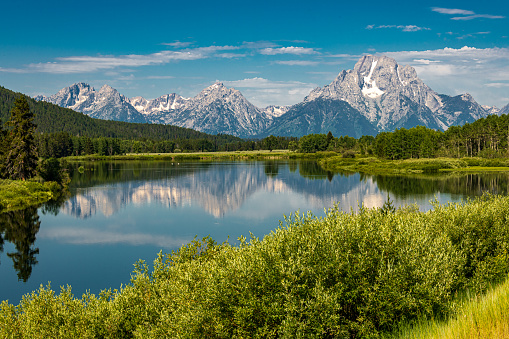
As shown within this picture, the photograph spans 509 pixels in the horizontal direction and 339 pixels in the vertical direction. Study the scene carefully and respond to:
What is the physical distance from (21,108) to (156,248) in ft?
194

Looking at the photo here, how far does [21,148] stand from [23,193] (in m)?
12.0

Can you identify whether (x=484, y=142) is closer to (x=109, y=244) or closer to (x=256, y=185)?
(x=256, y=185)

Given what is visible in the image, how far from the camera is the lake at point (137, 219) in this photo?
35.8 meters

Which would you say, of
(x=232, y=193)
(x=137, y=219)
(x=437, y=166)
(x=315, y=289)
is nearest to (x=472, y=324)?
(x=315, y=289)

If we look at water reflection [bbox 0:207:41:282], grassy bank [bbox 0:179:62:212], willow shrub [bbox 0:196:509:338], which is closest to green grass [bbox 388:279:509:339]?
willow shrub [bbox 0:196:509:338]

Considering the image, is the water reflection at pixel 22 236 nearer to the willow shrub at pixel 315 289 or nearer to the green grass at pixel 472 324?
the willow shrub at pixel 315 289

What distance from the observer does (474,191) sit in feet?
250

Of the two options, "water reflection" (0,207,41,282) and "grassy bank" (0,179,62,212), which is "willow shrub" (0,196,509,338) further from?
"grassy bank" (0,179,62,212)

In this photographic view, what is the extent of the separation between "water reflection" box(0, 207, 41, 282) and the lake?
0.09 metres

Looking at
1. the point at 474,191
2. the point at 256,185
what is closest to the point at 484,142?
the point at 474,191

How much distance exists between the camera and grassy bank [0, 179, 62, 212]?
2564 inches

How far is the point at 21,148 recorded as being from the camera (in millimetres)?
77875

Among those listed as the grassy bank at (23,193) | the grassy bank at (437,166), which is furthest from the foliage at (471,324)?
the grassy bank at (437,166)

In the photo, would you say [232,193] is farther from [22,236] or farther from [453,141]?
[453,141]
